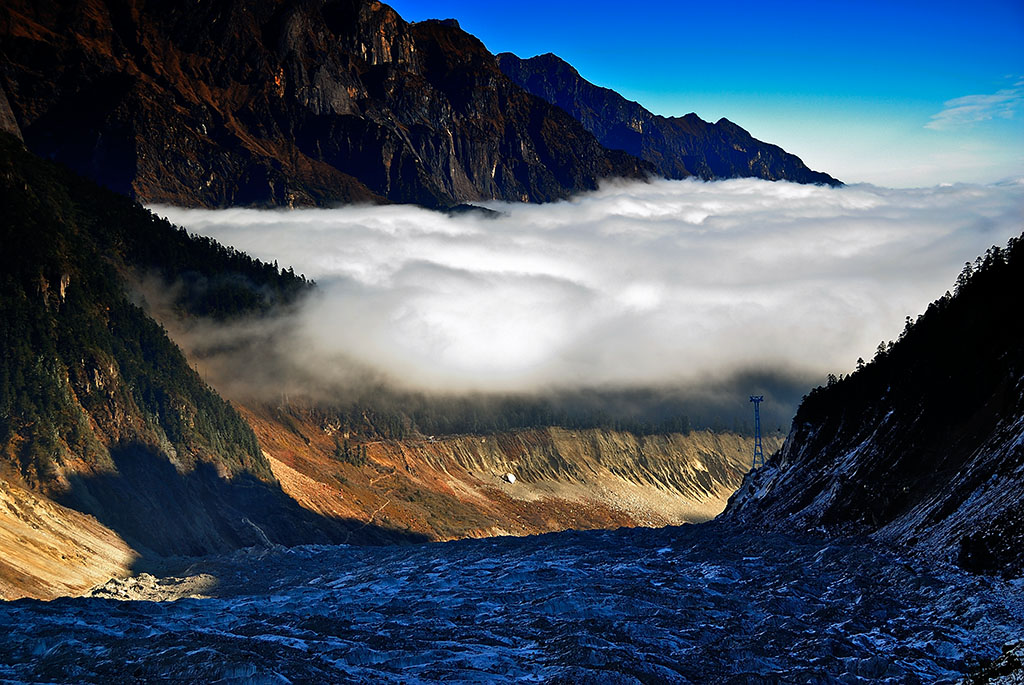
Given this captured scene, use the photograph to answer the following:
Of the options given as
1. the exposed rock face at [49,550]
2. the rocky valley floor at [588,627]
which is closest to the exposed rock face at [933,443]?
the rocky valley floor at [588,627]

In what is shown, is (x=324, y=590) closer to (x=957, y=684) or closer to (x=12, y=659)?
(x=12, y=659)

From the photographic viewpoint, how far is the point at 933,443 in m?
125

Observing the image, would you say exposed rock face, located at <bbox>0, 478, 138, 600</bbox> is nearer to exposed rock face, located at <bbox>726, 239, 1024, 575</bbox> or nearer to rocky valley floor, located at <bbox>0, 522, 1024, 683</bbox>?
rocky valley floor, located at <bbox>0, 522, 1024, 683</bbox>

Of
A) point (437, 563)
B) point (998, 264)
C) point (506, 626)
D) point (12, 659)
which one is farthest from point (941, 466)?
point (12, 659)

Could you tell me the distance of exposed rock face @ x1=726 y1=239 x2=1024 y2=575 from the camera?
101m

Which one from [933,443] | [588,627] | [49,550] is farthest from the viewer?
[49,550]

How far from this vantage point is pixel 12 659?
101250 mm

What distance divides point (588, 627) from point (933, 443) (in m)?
47.1

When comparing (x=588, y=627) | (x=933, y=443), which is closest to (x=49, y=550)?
(x=588, y=627)

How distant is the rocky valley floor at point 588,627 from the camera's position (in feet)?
294

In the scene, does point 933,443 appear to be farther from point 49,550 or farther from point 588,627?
point 49,550

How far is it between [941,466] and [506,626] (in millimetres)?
50900

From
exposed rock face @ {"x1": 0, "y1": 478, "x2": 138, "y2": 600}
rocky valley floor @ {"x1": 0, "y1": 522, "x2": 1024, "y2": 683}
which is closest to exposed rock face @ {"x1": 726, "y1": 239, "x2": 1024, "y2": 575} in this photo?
rocky valley floor @ {"x1": 0, "y1": 522, "x2": 1024, "y2": 683}

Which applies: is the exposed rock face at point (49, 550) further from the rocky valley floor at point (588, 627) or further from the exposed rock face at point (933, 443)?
the exposed rock face at point (933, 443)
